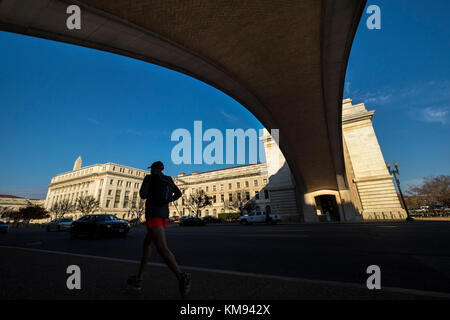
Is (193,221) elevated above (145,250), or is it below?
below

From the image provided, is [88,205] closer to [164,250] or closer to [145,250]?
[145,250]

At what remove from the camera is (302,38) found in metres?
9.91

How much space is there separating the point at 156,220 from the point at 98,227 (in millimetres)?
10196

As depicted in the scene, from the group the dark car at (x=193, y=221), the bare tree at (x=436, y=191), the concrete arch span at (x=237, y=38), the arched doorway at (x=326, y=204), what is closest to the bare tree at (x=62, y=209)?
the dark car at (x=193, y=221)

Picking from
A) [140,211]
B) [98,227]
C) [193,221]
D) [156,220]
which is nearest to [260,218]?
[193,221]

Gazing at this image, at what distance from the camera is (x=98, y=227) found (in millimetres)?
10203

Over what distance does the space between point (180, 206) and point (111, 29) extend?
182 feet

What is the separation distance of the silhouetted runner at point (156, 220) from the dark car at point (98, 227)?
9583mm

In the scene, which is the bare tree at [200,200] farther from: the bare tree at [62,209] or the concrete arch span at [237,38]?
the bare tree at [62,209]

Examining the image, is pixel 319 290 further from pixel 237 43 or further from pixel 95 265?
pixel 237 43

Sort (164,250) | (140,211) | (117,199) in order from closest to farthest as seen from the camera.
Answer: (164,250)
(140,211)
(117,199)

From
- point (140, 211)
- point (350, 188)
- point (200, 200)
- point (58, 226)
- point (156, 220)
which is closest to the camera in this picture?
point (156, 220)

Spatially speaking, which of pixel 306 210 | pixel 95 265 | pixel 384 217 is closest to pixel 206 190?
pixel 306 210

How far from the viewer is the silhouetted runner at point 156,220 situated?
2289 millimetres
